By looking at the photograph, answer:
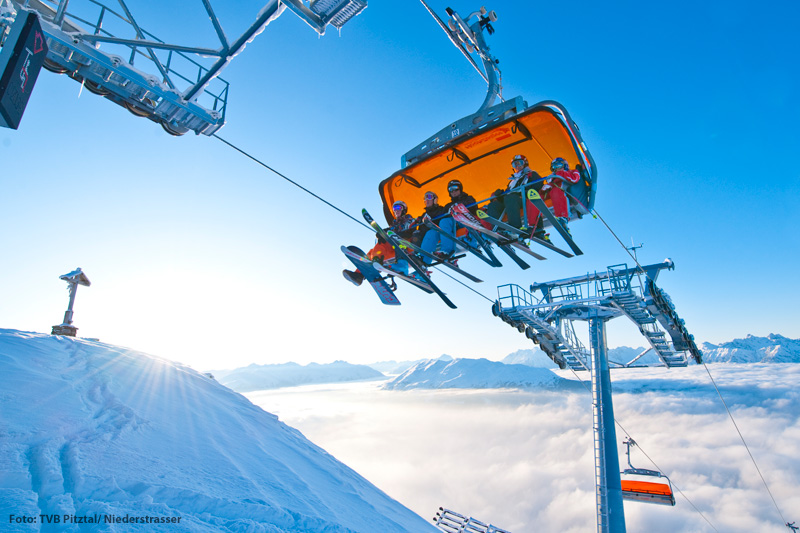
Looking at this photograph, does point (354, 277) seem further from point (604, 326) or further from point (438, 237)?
point (604, 326)

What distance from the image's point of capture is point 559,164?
267 inches

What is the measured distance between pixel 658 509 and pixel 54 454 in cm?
19441

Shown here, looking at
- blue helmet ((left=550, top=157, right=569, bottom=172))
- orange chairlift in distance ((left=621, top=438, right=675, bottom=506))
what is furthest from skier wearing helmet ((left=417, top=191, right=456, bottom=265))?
orange chairlift in distance ((left=621, top=438, right=675, bottom=506))

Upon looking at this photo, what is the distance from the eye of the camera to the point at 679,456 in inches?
5605

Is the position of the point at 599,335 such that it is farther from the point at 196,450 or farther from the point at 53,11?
the point at 53,11

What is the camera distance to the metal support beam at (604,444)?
12820mm

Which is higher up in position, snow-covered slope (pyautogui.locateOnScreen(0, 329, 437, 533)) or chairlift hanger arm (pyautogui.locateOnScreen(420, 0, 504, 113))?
chairlift hanger arm (pyautogui.locateOnScreen(420, 0, 504, 113))

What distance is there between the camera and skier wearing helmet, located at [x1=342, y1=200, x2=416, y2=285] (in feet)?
26.2

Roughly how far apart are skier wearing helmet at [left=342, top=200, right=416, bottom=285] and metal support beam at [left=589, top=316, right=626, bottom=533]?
36.8 ft

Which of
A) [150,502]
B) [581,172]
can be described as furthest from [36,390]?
[581,172]

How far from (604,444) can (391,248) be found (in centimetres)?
1214

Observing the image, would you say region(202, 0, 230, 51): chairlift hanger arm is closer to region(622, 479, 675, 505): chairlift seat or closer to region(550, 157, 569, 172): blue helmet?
region(550, 157, 569, 172): blue helmet

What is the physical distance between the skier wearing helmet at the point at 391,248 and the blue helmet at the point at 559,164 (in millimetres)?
3013

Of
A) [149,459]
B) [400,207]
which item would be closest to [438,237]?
[400,207]
